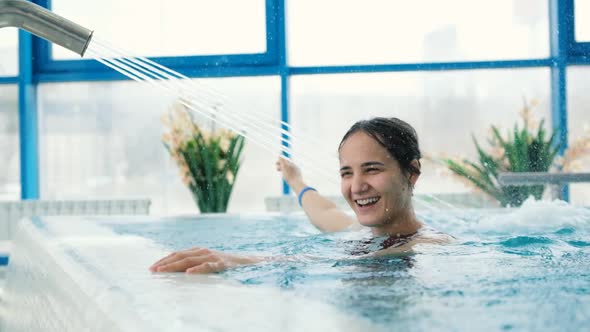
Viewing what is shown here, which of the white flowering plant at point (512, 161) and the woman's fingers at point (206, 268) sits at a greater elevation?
the white flowering plant at point (512, 161)

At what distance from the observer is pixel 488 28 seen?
18.0ft

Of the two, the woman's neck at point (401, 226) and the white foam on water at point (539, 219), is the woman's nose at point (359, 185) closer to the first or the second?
the woman's neck at point (401, 226)

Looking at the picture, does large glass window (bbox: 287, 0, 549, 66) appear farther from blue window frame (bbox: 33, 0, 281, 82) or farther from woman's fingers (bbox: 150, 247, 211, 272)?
woman's fingers (bbox: 150, 247, 211, 272)

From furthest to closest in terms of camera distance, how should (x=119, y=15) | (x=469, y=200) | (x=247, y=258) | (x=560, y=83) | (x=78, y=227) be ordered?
(x=119, y=15) < (x=560, y=83) < (x=469, y=200) < (x=78, y=227) < (x=247, y=258)

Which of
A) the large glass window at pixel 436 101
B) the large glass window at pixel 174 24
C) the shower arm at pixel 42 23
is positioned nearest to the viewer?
the shower arm at pixel 42 23

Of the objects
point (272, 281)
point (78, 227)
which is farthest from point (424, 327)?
point (78, 227)

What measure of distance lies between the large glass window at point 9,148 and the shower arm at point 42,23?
15.5 feet

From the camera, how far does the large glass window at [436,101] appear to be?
5469 mm

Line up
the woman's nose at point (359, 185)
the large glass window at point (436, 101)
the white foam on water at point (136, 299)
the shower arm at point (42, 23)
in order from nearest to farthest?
the white foam on water at point (136, 299) < the shower arm at point (42, 23) < the woman's nose at point (359, 185) < the large glass window at point (436, 101)

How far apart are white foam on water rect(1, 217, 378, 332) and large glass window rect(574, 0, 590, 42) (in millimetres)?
4454

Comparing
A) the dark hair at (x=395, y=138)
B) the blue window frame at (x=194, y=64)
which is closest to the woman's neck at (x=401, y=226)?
the dark hair at (x=395, y=138)

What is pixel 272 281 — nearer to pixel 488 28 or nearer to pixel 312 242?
pixel 312 242

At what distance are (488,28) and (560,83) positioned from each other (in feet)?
2.18

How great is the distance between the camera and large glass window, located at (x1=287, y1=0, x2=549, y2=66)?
547 centimetres
